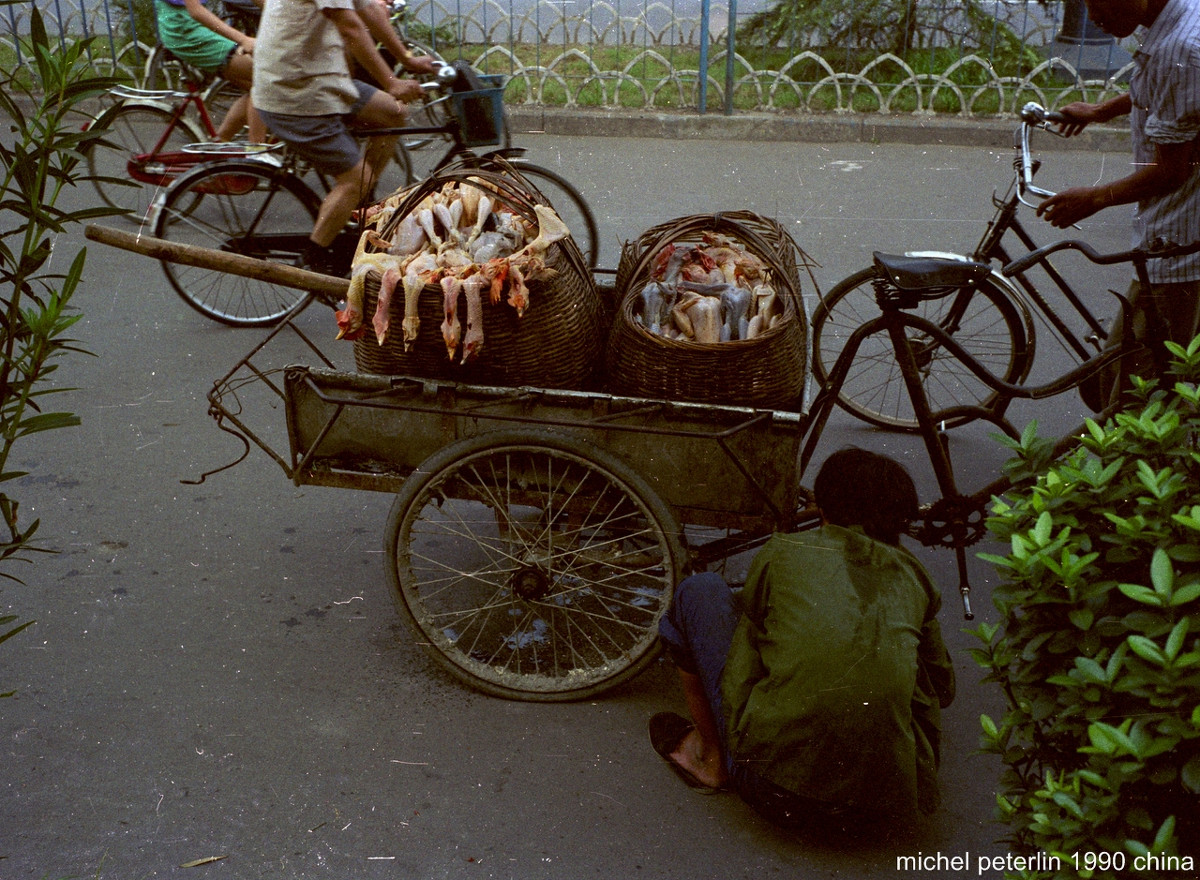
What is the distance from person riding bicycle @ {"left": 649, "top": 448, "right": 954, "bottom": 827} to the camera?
2.38 metres

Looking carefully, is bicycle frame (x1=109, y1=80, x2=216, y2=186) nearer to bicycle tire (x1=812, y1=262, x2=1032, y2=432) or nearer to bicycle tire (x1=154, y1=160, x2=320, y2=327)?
bicycle tire (x1=154, y1=160, x2=320, y2=327)

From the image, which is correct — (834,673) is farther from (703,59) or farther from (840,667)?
(703,59)

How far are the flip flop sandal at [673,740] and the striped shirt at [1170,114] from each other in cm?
194

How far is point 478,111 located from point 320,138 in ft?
2.48

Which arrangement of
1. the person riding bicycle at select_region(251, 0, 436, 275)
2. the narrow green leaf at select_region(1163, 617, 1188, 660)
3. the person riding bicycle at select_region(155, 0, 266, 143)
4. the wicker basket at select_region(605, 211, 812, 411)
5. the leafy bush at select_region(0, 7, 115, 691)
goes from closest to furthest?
1. the narrow green leaf at select_region(1163, 617, 1188, 660)
2. the leafy bush at select_region(0, 7, 115, 691)
3. the wicker basket at select_region(605, 211, 812, 411)
4. the person riding bicycle at select_region(251, 0, 436, 275)
5. the person riding bicycle at select_region(155, 0, 266, 143)

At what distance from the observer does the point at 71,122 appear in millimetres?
8008

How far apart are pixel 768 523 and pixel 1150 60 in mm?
1746

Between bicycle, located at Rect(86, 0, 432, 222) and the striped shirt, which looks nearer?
the striped shirt

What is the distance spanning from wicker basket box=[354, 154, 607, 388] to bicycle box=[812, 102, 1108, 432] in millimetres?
966

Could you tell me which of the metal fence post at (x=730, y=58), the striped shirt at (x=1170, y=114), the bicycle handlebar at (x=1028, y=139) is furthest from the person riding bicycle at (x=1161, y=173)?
the metal fence post at (x=730, y=58)

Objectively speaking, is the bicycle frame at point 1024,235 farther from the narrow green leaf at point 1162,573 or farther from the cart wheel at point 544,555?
the narrow green leaf at point 1162,573

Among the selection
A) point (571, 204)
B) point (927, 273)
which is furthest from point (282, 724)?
Result: point (571, 204)

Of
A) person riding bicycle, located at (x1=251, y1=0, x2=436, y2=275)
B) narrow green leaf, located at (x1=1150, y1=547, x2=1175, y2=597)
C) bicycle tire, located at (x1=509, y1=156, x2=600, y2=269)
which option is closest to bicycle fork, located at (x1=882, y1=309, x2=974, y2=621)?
narrow green leaf, located at (x1=1150, y1=547, x2=1175, y2=597)

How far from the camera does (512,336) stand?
303 cm
